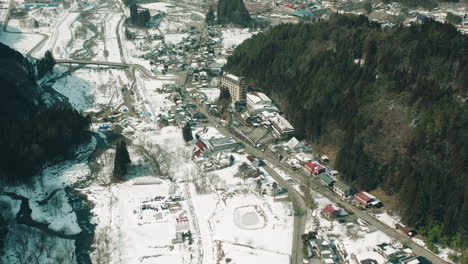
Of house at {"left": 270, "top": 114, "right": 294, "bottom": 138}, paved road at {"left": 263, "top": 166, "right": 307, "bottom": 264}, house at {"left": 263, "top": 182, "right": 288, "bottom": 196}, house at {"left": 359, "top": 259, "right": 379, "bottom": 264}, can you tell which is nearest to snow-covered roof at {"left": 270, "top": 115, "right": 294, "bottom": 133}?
house at {"left": 270, "top": 114, "right": 294, "bottom": 138}

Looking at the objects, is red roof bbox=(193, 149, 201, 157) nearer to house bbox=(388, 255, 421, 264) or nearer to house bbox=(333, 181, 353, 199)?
house bbox=(333, 181, 353, 199)

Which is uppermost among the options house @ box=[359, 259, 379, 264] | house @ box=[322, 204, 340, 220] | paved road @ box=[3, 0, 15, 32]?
paved road @ box=[3, 0, 15, 32]

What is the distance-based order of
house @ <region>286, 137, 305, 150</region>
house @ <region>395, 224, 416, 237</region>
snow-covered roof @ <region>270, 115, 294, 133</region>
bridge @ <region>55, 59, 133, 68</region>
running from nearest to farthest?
house @ <region>395, 224, 416, 237</region> → house @ <region>286, 137, 305, 150</region> → snow-covered roof @ <region>270, 115, 294, 133</region> → bridge @ <region>55, 59, 133, 68</region>

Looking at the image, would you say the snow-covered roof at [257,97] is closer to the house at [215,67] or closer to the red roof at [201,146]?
the red roof at [201,146]

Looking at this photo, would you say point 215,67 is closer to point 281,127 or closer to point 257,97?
point 257,97

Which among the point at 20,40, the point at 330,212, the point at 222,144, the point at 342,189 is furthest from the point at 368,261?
the point at 20,40

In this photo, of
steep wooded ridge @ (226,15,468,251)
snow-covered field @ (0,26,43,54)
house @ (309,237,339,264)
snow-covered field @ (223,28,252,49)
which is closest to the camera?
house @ (309,237,339,264)

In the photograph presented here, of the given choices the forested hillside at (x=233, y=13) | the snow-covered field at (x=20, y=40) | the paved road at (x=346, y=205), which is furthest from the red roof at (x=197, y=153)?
the forested hillside at (x=233, y=13)
